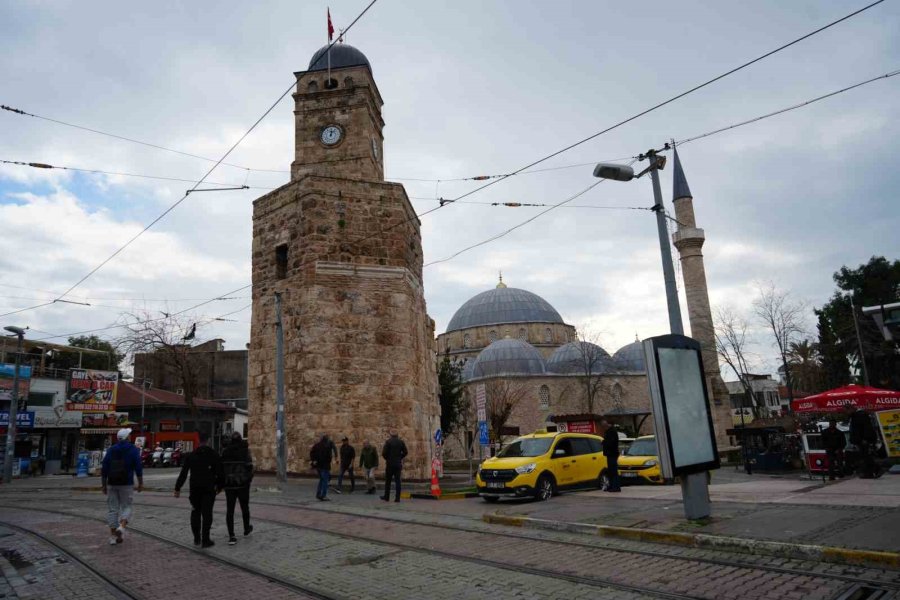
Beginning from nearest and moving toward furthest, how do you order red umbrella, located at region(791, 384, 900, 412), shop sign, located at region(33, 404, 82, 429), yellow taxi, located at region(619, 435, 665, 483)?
red umbrella, located at region(791, 384, 900, 412) < yellow taxi, located at region(619, 435, 665, 483) < shop sign, located at region(33, 404, 82, 429)

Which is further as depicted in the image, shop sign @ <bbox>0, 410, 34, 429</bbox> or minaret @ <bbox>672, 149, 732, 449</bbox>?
minaret @ <bbox>672, 149, 732, 449</bbox>

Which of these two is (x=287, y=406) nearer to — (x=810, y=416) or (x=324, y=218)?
(x=324, y=218)

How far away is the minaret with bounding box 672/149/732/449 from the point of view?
134ft

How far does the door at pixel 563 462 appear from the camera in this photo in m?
13.2

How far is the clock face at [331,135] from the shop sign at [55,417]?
24.6m

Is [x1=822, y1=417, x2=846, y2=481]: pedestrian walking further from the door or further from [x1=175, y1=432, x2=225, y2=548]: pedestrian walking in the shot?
[x1=175, y1=432, x2=225, y2=548]: pedestrian walking

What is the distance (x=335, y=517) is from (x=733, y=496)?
744cm

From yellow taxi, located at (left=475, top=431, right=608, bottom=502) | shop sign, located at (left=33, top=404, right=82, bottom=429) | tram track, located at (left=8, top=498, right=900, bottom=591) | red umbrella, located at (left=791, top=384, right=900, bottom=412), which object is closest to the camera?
tram track, located at (left=8, top=498, right=900, bottom=591)

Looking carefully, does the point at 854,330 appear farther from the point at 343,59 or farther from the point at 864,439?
the point at 343,59

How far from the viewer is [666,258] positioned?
9.43 m

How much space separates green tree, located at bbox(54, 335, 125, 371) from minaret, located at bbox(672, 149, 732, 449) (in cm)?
4155

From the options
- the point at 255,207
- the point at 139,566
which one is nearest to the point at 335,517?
the point at 139,566

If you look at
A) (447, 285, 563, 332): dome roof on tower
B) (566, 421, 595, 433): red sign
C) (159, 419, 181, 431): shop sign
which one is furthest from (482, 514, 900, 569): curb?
(447, 285, 563, 332): dome roof on tower

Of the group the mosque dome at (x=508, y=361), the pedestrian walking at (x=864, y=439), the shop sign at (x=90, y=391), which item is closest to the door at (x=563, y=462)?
the pedestrian walking at (x=864, y=439)
